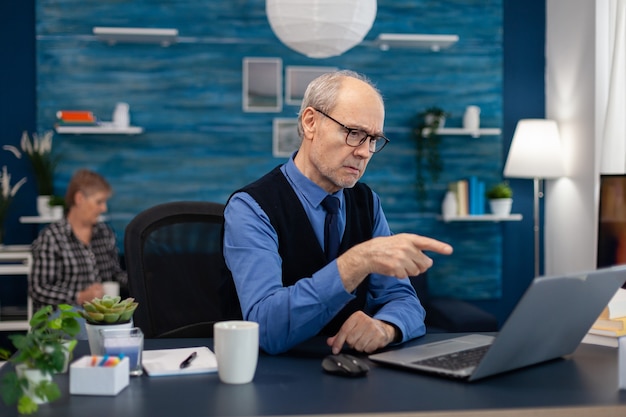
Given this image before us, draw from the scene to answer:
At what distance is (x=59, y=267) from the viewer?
4.23m

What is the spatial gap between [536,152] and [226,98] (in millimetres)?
2121

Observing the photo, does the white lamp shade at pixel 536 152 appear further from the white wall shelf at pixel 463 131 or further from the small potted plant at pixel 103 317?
the small potted plant at pixel 103 317

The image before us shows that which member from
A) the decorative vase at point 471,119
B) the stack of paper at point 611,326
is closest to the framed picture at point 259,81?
the decorative vase at point 471,119

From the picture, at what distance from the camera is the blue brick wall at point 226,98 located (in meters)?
5.13

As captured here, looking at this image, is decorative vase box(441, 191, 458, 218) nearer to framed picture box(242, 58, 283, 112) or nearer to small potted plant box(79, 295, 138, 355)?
framed picture box(242, 58, 283, 112)

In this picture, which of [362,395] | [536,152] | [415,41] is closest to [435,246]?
[362,395]

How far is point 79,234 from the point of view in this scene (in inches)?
172

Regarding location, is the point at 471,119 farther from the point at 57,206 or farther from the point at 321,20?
the point at 57,206

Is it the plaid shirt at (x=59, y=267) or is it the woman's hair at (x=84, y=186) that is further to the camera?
the woman's hair at (x=84, y=186)

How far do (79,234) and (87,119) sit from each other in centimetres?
94

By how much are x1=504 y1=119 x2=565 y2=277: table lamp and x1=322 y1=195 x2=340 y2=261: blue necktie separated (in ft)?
10.6

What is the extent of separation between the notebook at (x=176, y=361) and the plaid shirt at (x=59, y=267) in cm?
279

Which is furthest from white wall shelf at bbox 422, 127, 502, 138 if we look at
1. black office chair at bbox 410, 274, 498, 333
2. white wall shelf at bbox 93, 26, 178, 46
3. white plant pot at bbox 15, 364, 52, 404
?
white plant pot at bbox 15, 364, 52, 404

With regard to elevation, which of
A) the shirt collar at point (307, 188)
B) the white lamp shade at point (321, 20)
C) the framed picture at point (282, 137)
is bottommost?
the shirt collar at point (307, 188)
